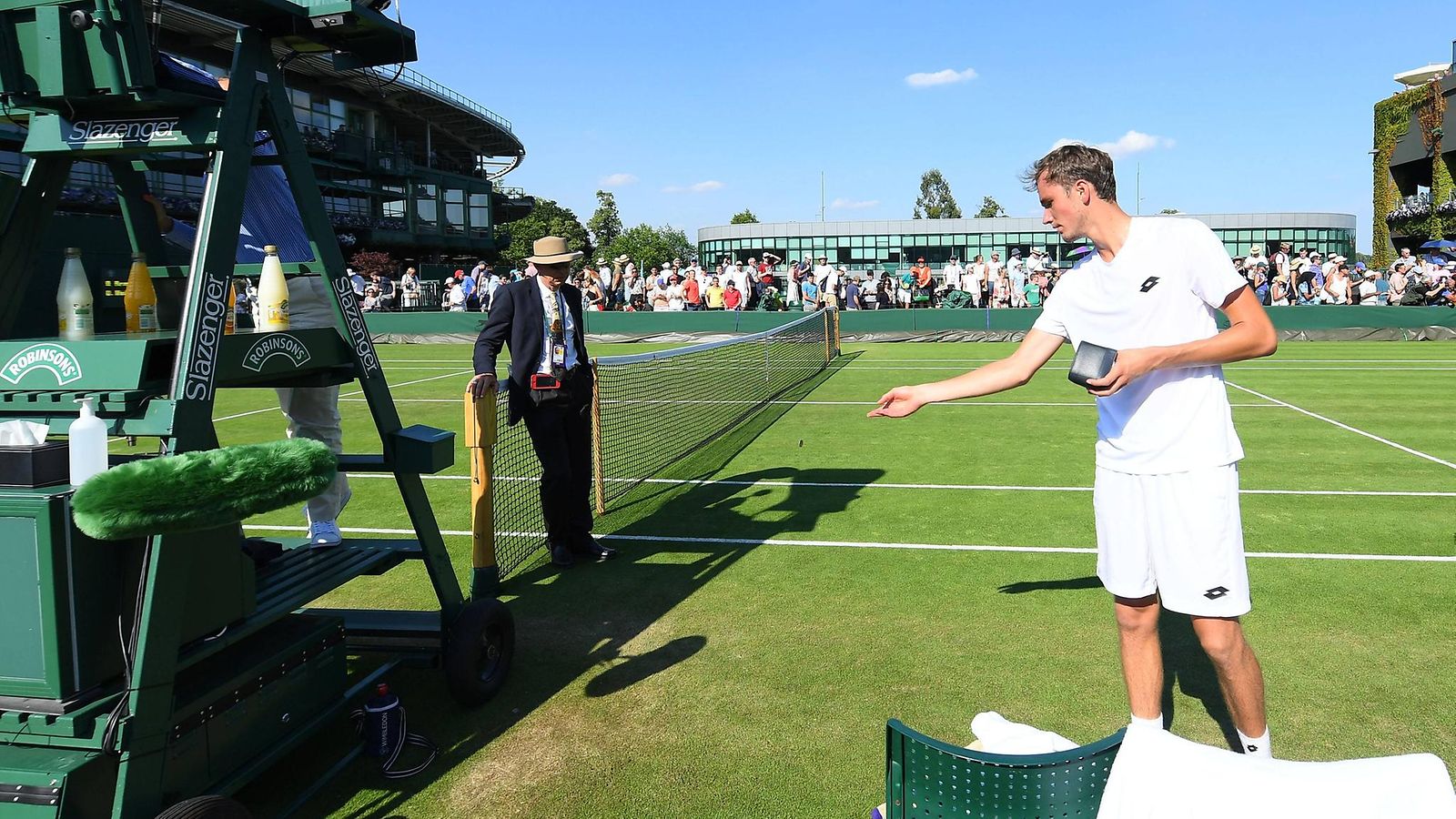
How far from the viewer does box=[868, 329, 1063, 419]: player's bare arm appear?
3.96 meters

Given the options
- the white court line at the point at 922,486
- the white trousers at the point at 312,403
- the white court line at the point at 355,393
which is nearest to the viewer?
the white trousers at the point at 312,403

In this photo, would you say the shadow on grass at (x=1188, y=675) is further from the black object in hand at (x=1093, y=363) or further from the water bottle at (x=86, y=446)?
the water bottle at (x=86, y=446)

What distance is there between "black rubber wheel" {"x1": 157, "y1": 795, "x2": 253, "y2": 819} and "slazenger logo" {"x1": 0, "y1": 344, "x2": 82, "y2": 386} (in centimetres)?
130

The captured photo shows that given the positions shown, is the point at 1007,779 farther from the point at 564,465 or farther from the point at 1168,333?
the point at 564,465

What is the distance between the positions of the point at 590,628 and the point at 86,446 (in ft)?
10.4

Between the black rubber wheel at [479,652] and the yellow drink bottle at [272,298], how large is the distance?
147 cm

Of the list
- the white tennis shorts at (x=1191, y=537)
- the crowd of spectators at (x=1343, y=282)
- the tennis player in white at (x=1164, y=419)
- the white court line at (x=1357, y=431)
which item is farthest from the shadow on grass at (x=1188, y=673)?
the crowd of spectators at (x=1343, y=282)

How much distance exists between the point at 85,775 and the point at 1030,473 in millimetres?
8321

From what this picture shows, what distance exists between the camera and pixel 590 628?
5.64 m

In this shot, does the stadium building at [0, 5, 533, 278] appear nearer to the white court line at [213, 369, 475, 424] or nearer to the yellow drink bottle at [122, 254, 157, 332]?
the white court line at [213, 369, 475, 424]

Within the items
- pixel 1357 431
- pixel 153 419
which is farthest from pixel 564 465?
pixel 1357 431

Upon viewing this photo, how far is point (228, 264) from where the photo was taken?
3.32m

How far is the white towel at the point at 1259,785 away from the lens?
197cm

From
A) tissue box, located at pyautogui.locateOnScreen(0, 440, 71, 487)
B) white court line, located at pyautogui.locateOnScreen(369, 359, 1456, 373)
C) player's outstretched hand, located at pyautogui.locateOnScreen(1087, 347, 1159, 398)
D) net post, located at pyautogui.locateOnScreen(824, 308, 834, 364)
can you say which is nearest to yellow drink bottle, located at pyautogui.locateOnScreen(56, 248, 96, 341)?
tissue box, located at pyautogui.locateOnScreen(0, 440, 71, 487)
